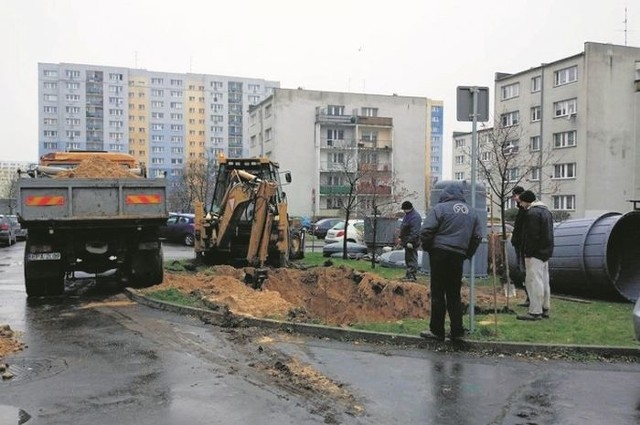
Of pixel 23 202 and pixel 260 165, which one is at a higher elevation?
pixel 260 165

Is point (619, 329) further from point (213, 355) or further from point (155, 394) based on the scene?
point (155, 394)

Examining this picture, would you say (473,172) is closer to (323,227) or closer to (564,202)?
(323,227)

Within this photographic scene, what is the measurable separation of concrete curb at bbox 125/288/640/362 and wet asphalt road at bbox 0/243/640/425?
0.24 m

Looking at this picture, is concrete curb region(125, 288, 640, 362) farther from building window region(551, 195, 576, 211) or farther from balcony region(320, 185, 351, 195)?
balcony region(320, 185, 351, 195)

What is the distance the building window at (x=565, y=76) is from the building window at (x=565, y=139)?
444 cm

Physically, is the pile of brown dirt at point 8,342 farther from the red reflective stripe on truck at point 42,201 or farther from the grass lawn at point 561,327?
the grass lawn at point 561,327

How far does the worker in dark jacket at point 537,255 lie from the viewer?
8719 millimetres

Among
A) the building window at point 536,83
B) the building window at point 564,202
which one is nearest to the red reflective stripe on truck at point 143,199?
the building window at point 564,202

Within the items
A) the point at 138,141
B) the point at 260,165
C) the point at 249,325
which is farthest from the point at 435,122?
the point at 249,325

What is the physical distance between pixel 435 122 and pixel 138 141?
6530cm

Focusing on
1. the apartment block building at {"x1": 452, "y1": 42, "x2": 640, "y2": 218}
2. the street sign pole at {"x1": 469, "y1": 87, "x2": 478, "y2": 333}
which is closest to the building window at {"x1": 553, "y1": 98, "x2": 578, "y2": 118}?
the apartment block building at {"x1": 452, "y1": 42, "x2": 640, "y2": 218}

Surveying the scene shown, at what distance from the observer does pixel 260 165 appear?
16.4 m

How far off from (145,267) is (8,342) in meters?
4.50

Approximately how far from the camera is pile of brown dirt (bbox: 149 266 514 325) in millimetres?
9680
